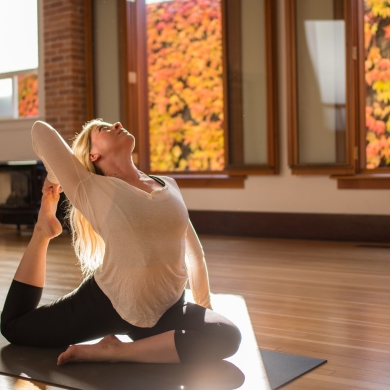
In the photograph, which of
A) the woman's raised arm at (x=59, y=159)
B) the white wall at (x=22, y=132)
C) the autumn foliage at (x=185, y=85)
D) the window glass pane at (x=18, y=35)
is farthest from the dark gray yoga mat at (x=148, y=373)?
the window glass pane at (x=18, y=35)

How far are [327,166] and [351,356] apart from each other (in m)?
3.35

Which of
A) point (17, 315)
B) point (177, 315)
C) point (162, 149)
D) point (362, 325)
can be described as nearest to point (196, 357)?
point (177, 315)

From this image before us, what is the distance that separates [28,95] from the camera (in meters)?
7.35

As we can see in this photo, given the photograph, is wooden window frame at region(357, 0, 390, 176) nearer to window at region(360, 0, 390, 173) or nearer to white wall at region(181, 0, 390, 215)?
window at region(360, 0, 390, 173)

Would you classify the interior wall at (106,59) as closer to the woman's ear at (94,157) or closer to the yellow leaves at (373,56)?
the yellow leaves at (373,56)

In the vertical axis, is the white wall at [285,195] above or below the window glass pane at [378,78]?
below

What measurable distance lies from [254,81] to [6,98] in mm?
3261

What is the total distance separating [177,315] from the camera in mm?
2121

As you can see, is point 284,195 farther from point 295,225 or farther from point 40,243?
point 40,243

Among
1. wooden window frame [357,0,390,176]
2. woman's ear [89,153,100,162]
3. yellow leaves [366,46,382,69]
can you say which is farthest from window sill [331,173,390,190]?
woman's ear [89,153,100,162]

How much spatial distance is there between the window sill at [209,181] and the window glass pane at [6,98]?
2353mm

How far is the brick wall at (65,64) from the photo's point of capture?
6770 millimetres

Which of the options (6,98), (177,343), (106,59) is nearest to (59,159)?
(177,343)

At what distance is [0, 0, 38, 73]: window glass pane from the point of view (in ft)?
23.7
